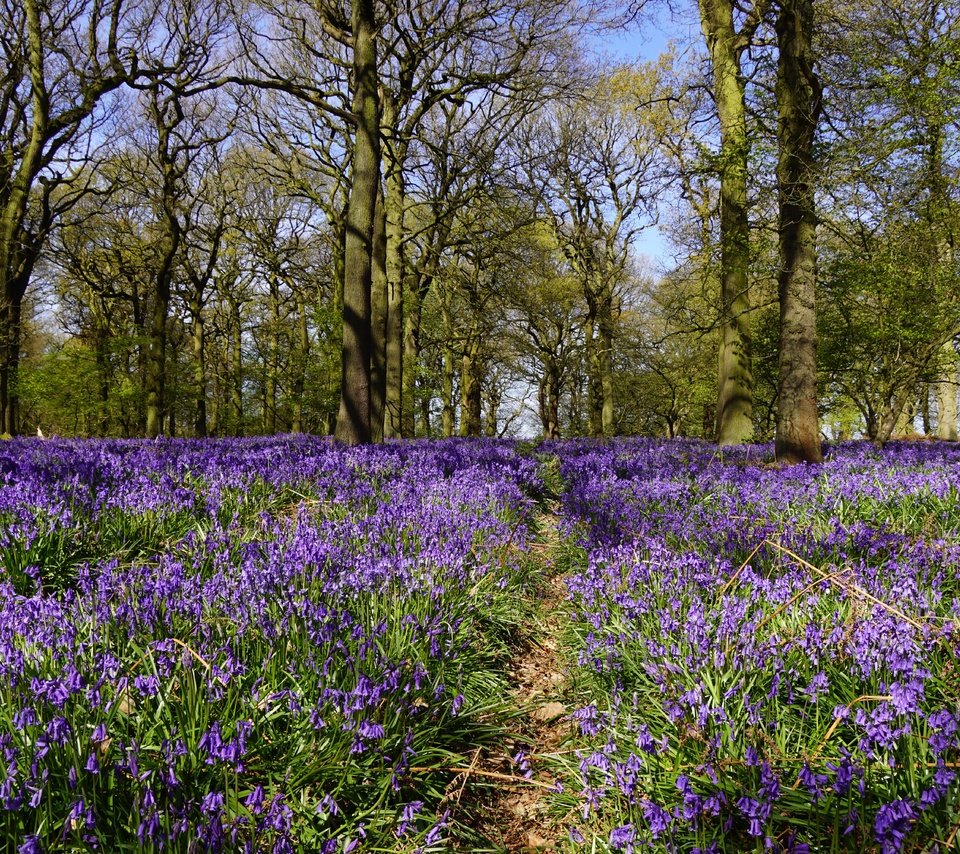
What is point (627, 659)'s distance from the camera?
266 cm

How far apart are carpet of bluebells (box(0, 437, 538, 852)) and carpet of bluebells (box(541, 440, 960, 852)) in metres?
0.59

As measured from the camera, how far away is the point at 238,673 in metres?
2.12

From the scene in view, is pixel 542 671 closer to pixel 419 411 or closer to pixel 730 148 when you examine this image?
pixel 730 148

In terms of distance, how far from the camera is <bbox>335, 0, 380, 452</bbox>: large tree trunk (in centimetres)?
986

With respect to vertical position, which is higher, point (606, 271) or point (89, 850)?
point (606, 271)

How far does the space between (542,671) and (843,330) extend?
17305mm

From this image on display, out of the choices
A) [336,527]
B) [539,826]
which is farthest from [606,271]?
[539,826]

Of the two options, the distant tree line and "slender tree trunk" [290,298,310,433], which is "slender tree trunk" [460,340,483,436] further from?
"slender tree trunk" [290,298,310,433]

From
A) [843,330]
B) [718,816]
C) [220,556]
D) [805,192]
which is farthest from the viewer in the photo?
[843,330]

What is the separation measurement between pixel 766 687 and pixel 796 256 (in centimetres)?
772

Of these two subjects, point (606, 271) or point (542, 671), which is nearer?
point (542, 671)

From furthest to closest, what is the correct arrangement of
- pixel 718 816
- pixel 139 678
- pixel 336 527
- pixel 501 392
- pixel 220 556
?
pixel 501 392 < pixel 336 527 < pixel 220 556 < pixel 139 678 < pixel 718 816

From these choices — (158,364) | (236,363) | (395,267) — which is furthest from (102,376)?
(395,267)

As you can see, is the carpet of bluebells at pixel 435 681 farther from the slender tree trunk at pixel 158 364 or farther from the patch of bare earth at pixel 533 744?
the slender tree trunk at pixel 158 364
